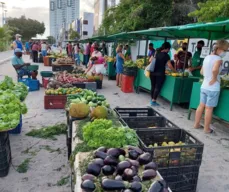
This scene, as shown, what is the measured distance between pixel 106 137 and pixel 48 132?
2.71m

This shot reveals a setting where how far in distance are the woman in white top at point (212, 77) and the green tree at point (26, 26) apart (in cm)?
8240

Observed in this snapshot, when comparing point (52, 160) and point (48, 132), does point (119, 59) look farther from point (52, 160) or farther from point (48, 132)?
point (52, 160)

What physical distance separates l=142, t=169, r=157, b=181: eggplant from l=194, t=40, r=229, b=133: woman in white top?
10.7 ft

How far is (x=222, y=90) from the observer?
5.02m

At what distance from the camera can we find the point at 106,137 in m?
2.62

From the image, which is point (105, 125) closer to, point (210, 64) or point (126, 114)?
point (126, 114)

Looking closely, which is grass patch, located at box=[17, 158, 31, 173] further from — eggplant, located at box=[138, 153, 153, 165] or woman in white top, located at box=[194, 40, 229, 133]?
woman in white top, located at box=[194, 40, 229, 133]

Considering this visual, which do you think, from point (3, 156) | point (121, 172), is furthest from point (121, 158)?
point (3, 156)

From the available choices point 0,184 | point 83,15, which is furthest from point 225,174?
point 83,15

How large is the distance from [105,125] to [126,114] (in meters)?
1.22

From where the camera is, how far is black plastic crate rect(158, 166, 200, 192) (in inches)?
111

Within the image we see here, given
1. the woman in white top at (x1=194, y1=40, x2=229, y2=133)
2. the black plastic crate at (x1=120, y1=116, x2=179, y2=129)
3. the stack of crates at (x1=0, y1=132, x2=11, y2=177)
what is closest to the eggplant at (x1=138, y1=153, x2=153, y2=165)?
the black plastic crate at (x1=120, y1=116, x2=179, y2=129)

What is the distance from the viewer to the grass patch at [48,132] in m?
4.85

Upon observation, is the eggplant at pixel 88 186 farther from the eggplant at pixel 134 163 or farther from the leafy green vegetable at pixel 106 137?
the leafy green vegetable at pixel 106 137
